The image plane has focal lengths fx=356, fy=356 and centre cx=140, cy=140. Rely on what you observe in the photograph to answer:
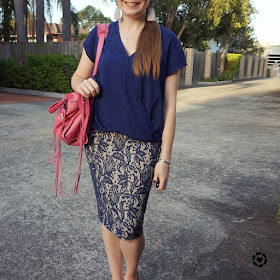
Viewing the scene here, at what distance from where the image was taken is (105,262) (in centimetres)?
269

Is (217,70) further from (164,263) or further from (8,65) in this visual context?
(164,263)

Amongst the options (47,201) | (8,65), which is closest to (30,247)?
(47,201)

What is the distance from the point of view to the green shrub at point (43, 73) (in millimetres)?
13383

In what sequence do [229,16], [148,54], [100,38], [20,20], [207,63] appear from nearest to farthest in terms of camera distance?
[148,54] → [100,38] → [20,20] → [229,16] → [207,63]

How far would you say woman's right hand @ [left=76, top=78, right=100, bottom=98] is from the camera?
5.82 ft

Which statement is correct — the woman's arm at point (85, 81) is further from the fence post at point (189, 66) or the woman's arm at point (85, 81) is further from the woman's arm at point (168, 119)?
the fence post at point (189, 66)

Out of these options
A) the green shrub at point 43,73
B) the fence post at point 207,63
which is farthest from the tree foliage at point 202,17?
the green shrub at point 43,73

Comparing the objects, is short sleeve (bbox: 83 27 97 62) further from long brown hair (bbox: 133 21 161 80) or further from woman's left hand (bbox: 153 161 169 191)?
woman's left hand (bbox: 153 161 169 191)

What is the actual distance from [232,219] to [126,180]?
1954 millimetres

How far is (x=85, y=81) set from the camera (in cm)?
179

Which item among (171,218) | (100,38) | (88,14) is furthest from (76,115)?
(88,14)

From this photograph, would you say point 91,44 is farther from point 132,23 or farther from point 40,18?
point 40,18

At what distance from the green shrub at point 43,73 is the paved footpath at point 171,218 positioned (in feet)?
23.8

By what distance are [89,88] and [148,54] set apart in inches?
13.2
